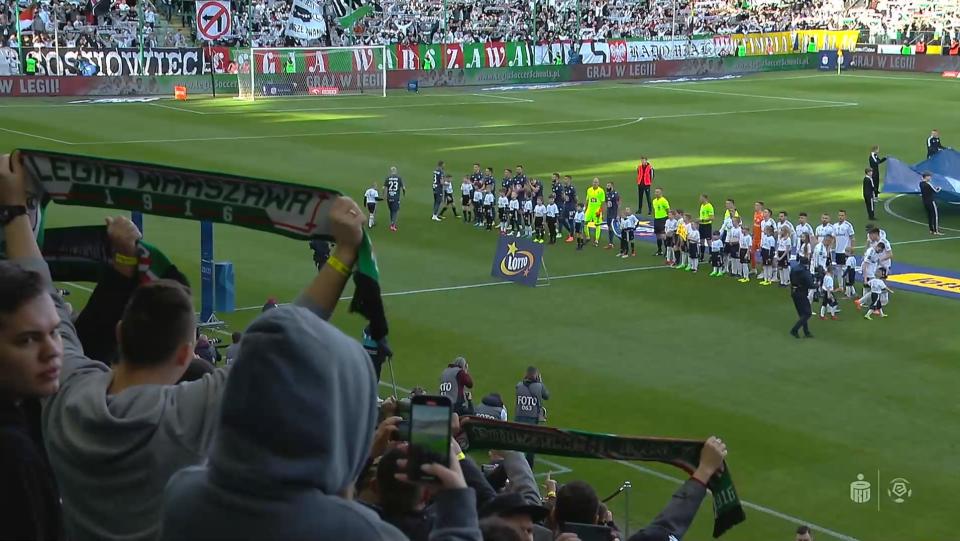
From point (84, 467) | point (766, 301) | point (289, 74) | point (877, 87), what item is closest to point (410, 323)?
point (766, 301)

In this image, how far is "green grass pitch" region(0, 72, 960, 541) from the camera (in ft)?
65.9

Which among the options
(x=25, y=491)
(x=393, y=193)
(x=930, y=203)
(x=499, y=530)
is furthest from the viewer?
(x=930, y=203)

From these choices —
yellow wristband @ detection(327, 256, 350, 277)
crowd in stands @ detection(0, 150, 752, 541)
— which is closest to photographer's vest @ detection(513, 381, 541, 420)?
crowd in stands @ detection(0, 150, 752, 541)

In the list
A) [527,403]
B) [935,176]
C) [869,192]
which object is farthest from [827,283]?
[935,176]

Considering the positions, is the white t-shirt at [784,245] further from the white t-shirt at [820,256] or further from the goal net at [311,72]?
the goal net at [311,72]

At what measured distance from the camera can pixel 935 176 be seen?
39625mm

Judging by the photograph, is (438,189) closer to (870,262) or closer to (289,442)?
(870,262)

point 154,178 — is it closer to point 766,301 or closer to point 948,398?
point 948,398

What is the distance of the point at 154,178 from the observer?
5.33 m

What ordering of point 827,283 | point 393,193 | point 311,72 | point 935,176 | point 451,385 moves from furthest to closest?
1. point 311,72
2. point 935,176
3. point 393,193
4. point 827,283
5. point 451,385

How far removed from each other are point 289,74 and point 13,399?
62894 mm

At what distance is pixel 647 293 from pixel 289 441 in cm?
2781

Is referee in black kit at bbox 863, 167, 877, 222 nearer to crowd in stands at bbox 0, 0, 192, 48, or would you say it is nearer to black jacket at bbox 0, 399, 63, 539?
black jacket at bbox 0, 399, 63, 539

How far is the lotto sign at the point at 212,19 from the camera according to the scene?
6488 cm
